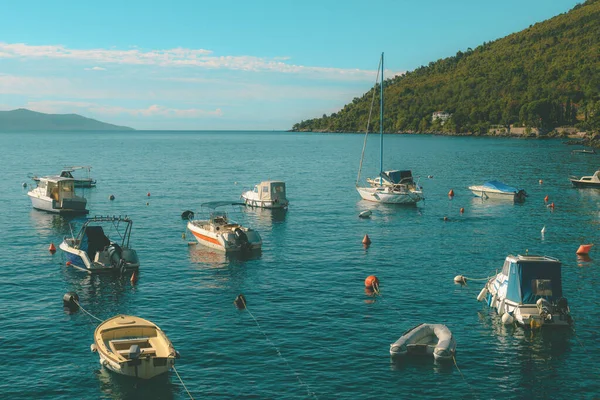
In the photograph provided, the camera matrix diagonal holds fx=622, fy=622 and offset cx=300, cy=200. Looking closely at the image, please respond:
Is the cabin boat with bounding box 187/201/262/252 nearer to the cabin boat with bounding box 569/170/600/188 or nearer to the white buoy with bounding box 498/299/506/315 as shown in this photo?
the white buoy with bounding box 498/299/506/315

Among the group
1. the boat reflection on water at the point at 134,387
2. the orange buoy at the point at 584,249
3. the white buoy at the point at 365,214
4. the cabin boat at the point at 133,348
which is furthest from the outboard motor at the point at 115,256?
the orange buoy at the point at 584,249

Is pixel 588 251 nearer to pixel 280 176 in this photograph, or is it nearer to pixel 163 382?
pixel 163 382

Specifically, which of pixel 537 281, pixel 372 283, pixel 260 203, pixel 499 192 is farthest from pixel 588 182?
pixel 537 281

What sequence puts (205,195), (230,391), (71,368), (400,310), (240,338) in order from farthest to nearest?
(205,195) → (400,310) → (240,338) → (71,368) → (230,391)

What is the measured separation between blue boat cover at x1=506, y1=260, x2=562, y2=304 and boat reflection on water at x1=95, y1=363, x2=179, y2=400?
23.0 meters

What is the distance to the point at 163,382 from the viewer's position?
32.5 meters

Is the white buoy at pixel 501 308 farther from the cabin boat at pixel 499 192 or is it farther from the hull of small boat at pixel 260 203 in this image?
the cabin boat at pixel 499 192

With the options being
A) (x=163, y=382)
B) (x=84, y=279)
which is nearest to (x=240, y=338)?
(x=163, y=382)

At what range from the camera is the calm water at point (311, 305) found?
32625 mm

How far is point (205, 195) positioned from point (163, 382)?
76011 millimetres

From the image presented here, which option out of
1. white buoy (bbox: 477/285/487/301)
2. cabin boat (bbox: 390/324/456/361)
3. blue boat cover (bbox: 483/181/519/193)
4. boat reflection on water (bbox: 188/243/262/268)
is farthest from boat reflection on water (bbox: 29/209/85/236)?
blue boat cover (bbox: 483/181/519/193)

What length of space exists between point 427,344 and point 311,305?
11212mm

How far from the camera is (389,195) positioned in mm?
94625

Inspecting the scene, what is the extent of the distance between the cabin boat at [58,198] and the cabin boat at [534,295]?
2418 inches
